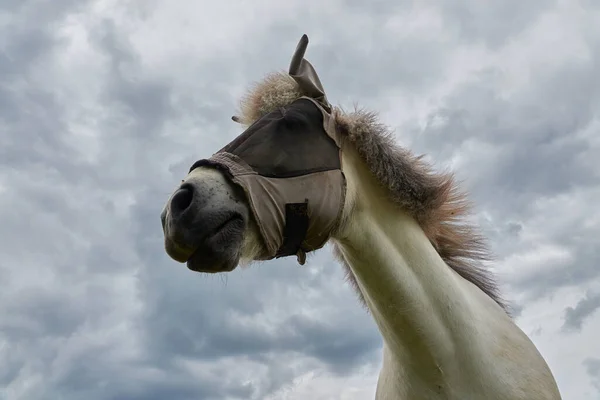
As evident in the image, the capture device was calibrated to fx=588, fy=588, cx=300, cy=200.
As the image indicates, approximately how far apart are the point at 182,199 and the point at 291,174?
76cm

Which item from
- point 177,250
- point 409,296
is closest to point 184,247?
point 177,250

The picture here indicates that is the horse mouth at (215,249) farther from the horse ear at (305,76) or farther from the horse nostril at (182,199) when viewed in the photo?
the horse ear at (305,76)

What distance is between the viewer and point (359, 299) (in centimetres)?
486

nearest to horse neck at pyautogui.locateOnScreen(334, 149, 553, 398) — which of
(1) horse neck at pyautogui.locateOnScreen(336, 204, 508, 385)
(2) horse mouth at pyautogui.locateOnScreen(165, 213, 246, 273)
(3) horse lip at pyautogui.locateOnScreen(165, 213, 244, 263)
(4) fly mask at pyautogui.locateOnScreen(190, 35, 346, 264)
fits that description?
(1) horse neck at pyautogui.locateOnScreen(336, 204, 508, 385)

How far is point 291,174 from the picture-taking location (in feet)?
12.0

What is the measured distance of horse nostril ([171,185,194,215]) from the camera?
3.15 m

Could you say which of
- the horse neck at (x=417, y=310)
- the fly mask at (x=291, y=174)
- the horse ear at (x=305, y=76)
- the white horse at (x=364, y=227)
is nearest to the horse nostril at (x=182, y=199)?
the white horse at (x=364, y=227)

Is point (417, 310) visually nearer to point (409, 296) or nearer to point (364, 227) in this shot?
point (409, 296)

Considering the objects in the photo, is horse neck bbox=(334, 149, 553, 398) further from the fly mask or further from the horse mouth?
the horse mouth

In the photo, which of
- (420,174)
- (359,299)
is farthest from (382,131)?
(359,299)

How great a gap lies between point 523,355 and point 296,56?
102 inches

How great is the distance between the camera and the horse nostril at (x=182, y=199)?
10.3ft

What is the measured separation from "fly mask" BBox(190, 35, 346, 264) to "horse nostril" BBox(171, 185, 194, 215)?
29cm

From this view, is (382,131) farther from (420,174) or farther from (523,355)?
(523,355)
